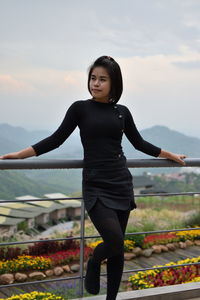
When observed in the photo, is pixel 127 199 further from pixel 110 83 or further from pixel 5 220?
pixel 5 220

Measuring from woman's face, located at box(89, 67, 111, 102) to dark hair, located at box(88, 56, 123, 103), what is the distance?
0.07ft

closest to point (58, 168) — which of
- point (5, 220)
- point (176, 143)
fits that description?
point (5, 220)

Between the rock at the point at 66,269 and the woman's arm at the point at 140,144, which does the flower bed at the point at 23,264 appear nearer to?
the rock at the point at 66,269

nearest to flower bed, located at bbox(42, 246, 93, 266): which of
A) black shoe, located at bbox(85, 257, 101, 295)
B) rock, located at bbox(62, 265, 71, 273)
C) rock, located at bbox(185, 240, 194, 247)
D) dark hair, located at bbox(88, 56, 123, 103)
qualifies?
rock, located at bbox(62, 265, 71, 273)

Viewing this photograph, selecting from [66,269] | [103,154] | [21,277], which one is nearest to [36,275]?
[21,277]

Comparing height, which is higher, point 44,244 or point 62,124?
point 62,124

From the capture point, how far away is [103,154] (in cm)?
197

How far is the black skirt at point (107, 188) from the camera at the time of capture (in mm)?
1954

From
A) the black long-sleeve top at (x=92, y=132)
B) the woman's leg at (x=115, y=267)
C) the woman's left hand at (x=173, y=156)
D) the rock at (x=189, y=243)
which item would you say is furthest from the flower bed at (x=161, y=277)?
the rock at (x=189, y=243)

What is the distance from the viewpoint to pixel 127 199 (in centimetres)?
202

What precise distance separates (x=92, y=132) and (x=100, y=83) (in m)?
0.25

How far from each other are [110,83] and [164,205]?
8492 millimetres

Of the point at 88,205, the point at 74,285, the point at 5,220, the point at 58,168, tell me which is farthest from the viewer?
the point at 5,220

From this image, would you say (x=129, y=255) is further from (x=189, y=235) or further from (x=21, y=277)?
(x=21, y=277)
